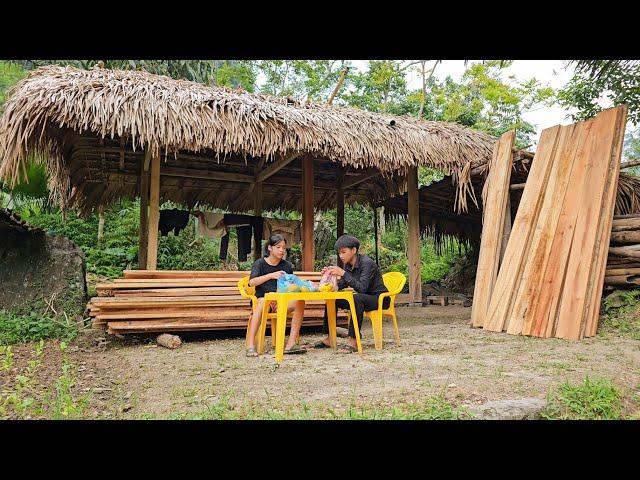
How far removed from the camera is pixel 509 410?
8.60 ft

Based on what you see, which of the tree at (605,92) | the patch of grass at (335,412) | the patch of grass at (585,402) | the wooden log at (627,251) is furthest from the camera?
the tree at (605,92)

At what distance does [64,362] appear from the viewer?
4434 millimetres

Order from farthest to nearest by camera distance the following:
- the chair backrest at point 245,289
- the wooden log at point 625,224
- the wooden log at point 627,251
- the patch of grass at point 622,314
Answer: the wooden log at point 625,224, the wooden log at point 627,251, the patch of grass at point 622,314, the chair backrest at point 245,289

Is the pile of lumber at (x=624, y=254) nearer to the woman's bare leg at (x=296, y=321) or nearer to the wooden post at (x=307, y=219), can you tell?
the wooden post at (x=307, y=219)

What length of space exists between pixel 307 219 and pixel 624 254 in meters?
4.23

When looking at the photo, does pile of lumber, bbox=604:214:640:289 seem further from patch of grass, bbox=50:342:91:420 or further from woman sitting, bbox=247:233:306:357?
patch of grass, bbox=50:342:91:420

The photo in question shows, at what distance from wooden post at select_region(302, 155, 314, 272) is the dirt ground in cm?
188

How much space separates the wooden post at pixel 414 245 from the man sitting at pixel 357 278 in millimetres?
3869

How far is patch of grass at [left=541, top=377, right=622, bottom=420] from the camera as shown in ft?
8.87

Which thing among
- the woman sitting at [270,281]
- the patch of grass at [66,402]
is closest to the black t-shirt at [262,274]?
the woman sitting at [270,281]

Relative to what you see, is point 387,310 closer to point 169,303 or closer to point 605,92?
point 169,303

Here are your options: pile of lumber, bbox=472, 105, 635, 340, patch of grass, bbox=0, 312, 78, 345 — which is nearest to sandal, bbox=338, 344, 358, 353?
pile of lumber, bbox=472, 105, 635, 340

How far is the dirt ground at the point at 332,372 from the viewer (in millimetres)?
2939
